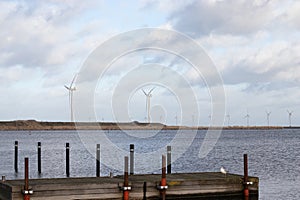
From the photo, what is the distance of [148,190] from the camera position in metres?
25.6

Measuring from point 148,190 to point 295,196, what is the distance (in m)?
14.5

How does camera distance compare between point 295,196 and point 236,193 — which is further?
point 295,196

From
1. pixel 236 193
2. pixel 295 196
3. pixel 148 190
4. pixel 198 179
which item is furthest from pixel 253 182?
pixel 295 196

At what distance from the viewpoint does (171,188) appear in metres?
26.0

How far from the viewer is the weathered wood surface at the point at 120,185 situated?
935 inches

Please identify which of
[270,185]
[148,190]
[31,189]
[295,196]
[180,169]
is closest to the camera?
[31,189]

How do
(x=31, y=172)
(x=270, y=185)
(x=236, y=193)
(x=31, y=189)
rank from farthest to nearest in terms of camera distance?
1. (x=31, y=172)
2. (x=270, y=185)
3. (x=236, y=193)
4. (x=31, y=189)

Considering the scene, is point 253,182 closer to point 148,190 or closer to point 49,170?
point 148,190

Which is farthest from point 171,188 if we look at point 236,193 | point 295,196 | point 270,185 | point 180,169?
point 180,169

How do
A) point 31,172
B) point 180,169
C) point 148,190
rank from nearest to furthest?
1. point 148,190
2. point 31,172
3. point 180,169

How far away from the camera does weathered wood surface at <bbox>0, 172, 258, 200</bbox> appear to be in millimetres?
23750

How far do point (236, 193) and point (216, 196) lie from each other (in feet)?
3.92

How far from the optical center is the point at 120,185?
2503 cm

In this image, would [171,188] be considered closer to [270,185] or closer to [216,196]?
[216,196]
